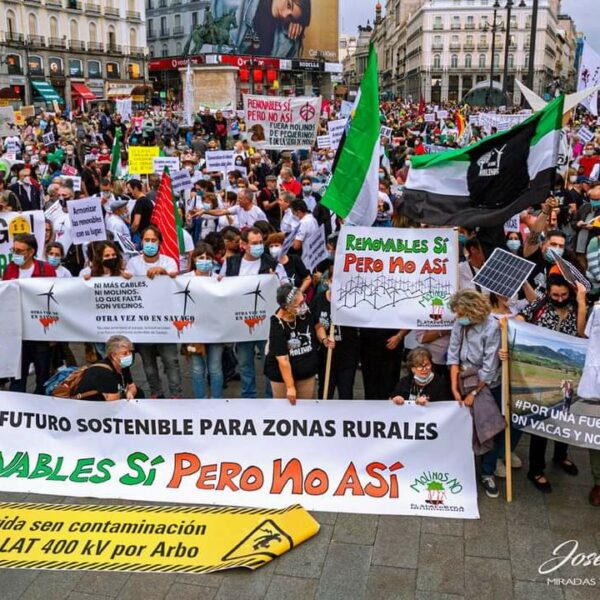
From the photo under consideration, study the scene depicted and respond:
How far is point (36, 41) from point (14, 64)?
13.5 ft

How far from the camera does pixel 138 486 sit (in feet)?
17.5

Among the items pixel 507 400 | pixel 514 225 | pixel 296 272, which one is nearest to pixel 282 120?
pixel 514 225

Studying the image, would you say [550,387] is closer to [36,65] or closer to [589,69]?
[589,69]

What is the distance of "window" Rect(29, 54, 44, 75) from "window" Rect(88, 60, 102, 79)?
20.2 ft

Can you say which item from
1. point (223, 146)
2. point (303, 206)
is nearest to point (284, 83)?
point (223, 146)

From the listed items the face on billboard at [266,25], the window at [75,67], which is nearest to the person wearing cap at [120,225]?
the window at [75,67]

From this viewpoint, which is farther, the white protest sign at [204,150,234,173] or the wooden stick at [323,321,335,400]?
the white protest sign at [204,150,234,173]

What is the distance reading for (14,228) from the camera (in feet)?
26.1

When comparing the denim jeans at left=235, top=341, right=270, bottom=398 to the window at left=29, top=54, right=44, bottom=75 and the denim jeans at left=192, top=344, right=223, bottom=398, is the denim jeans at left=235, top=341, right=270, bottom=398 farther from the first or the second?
the window at left=29, top=54, right=44, bottom=75

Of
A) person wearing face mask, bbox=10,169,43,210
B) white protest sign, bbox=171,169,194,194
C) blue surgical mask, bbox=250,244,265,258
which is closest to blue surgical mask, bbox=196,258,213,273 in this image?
blue surgical mask, bbox=250,244,265,258

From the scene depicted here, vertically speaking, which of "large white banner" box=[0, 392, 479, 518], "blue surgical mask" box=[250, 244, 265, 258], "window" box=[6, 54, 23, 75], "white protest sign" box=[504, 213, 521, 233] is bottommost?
"large white banner" box=[0, 392, 479, 518]

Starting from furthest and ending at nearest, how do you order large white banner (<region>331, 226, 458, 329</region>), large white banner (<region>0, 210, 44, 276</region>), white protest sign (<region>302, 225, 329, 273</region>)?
1. large white banner (<region>0, 210, 44, 276</region>)
2. white protest sign (<region>302, 225, 329, 273</region>)
3. large white banner (<region>331, 226, 458, 329</region>)

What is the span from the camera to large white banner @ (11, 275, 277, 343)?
21.5 ft

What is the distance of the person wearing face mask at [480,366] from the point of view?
523 cm
